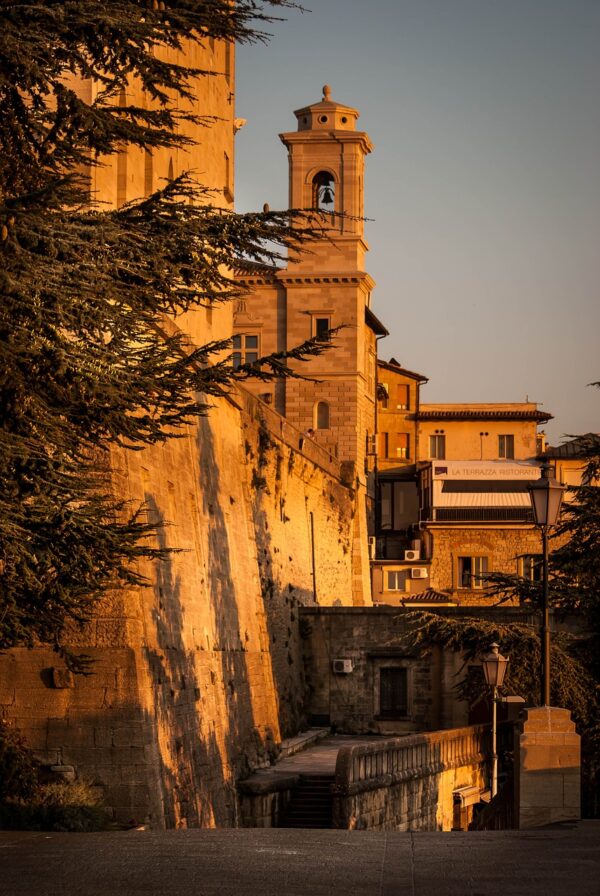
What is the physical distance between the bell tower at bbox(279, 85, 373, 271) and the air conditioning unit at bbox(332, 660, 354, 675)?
21.0 metres

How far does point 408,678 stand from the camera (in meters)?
37.0

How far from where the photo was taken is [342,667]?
122ft

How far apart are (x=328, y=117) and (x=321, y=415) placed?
11344 mm

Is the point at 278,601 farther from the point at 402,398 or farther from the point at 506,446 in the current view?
the point at 506,446

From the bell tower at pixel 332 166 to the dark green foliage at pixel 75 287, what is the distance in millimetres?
41871

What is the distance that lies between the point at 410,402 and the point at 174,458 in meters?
49.6

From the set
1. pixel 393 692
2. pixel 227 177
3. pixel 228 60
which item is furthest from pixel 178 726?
pixel 393 692

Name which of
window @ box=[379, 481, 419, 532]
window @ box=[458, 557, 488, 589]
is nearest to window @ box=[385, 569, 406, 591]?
window @ box=[458, 557, 488, 589]

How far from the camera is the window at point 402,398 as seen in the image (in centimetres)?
7125

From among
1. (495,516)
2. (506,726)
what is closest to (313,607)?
(506,726)

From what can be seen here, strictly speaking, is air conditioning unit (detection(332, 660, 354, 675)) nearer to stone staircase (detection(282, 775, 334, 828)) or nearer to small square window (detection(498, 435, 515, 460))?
stone staircase (detection(282, 775, 334, 828))

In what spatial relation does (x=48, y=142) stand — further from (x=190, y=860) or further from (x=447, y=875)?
(x=447, y=875)

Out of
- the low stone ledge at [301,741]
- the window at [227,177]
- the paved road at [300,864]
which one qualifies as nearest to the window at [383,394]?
the low stone ledge at [301,741]

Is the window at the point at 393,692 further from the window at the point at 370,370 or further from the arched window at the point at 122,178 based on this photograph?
the window at the point at 370,370
